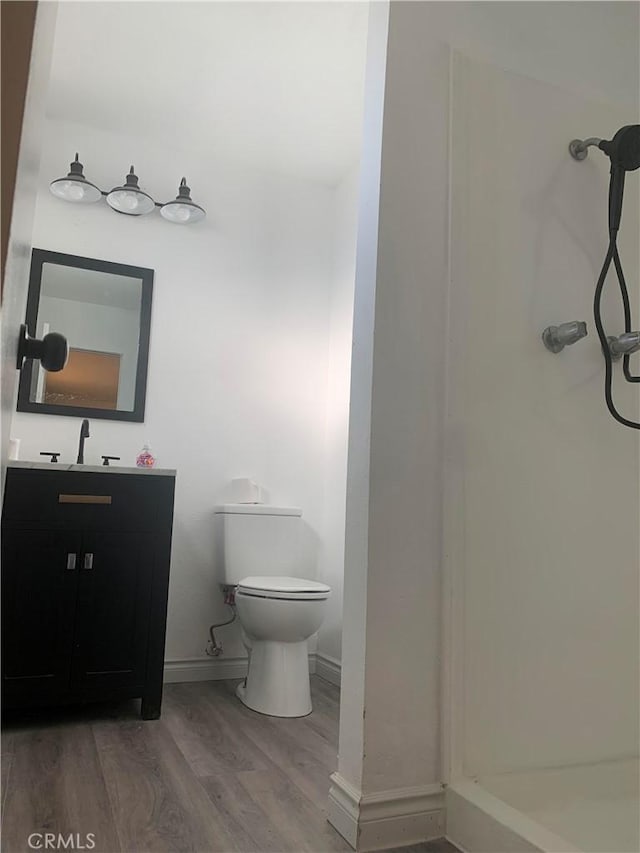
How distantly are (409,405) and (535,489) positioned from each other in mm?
406

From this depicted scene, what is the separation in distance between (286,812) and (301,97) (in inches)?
102

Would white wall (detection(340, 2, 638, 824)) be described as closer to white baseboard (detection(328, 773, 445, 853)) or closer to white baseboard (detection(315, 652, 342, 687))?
white baseboard (detection(328, 773, 445, 853))

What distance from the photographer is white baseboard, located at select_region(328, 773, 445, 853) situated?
1372 millimetres

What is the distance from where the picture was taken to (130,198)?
2.88 metres

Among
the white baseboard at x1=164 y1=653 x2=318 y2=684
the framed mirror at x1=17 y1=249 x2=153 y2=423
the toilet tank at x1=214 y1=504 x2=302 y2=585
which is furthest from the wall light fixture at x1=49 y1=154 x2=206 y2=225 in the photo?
the white baseboard at x1=164 y1=653 x2=318 y2=684

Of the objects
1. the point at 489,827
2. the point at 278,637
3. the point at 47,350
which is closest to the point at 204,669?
the point at 278,637

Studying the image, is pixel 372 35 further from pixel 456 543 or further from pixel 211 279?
pixel 211 279

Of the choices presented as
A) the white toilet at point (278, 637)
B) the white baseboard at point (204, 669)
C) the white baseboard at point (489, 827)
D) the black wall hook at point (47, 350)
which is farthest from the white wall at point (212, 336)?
the black wall hook at point (47, 350)

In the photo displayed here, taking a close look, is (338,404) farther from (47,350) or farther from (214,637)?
(47,350)

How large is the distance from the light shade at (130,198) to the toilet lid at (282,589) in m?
1.71

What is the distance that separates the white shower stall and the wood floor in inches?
13.0

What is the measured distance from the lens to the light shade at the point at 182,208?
118 inches

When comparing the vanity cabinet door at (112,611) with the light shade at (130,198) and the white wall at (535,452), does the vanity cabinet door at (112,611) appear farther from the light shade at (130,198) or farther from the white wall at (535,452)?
the light shade at (130,198)

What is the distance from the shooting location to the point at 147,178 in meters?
3.09
